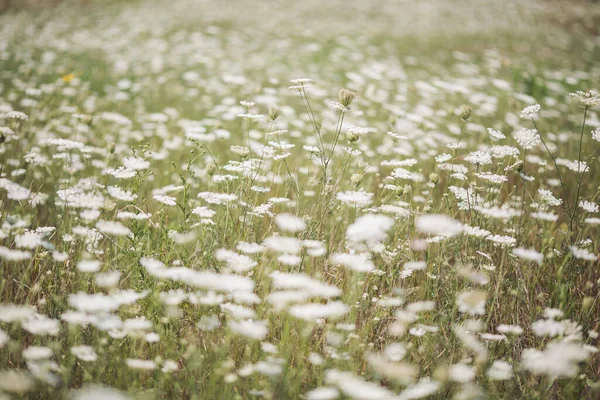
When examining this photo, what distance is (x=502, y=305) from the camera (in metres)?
2.15

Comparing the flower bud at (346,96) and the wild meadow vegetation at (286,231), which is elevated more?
the flower bud at (346,96)

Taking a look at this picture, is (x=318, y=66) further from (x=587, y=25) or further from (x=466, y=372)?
(x=587, y=25)

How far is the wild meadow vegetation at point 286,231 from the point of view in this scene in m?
1.59

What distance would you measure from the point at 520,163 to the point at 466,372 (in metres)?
1.29

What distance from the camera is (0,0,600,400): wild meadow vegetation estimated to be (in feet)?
5.22

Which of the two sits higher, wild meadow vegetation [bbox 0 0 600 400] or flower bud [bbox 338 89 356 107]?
flower bud [bbox 338 89 356 107]

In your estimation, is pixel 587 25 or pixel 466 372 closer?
pixel 466 372

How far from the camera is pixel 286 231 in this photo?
2502 mm

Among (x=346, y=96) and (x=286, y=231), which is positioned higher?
(x=346, y=96)

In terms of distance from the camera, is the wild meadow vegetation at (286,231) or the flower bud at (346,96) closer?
the wild meadow vegetation at (286,231)

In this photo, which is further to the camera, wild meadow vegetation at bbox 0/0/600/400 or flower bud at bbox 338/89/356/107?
A: flower bud at bbox 338/89/356/107

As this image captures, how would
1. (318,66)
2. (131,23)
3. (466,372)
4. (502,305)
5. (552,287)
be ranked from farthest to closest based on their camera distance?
1. (131,23)
2. (318,66)
3. (552,287)
4. (502,305)
5. (466,372)

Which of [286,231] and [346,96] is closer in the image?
[346,96]

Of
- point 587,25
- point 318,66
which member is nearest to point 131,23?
point 318,66
